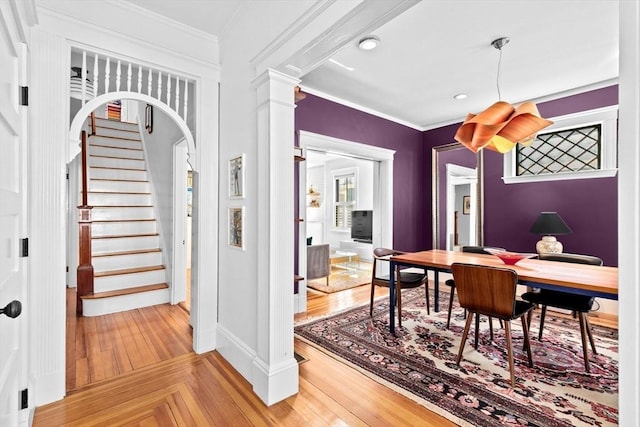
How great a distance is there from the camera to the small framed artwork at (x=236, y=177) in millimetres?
2355

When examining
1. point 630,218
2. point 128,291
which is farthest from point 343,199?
point 630,218

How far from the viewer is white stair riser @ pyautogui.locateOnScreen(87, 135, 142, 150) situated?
5.13m

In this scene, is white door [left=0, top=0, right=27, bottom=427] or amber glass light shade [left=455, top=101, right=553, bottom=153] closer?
white door [left=0, top=0, right=27, bottom=427]

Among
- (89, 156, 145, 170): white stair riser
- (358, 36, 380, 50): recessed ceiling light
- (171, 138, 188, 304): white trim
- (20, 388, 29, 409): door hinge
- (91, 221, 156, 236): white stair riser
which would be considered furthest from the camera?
(89, 156, 145, 170): white stair riser

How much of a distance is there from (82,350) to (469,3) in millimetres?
4336

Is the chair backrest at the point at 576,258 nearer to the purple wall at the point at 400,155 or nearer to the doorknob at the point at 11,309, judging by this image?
the purple wall at the point at 400,155

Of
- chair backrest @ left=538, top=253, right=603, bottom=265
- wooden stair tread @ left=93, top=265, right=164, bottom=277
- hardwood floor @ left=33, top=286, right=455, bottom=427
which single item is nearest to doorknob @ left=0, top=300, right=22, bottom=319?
hardwood floor @ left=33, top=286, right=455, bottom=427

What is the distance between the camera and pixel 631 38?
713 mm

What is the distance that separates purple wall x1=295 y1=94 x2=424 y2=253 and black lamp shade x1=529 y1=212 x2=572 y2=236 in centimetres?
196

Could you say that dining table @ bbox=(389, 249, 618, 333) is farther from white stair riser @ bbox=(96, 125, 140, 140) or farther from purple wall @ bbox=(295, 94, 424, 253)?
white stair riser @ bbox=(96, 125, 140, 140)

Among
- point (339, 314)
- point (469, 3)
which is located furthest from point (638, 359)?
point (339, 314)

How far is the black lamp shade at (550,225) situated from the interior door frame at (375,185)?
210 cm

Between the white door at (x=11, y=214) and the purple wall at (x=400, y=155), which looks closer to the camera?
the white door at (x=11, y=214)

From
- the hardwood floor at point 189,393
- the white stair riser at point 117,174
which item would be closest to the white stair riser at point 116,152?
the white stair riser at point 117,174
